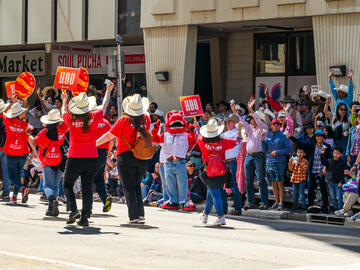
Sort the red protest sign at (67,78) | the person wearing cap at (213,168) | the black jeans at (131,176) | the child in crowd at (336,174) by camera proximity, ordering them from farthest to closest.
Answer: the red protest sign at (67,78) → the child in crowd at (336,174) → the person wearing cap at (213,168) → the black jeans at (131,176)

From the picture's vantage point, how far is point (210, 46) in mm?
25219

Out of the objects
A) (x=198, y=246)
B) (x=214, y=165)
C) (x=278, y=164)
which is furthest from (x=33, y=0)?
(x=198, y=246)

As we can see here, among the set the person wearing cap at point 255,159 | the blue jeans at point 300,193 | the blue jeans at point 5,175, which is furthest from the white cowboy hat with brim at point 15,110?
the blue jeans at point 300,193

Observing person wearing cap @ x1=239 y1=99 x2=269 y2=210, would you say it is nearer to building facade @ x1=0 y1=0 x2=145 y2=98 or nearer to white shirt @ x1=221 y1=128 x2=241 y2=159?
white shirt @ x1=221 y1=128 x2=241 y2=159

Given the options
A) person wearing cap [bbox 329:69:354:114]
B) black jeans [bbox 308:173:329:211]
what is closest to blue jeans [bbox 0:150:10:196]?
black jeans [bbox 308:173:329:211]

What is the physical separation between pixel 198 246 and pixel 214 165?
338 centimetres

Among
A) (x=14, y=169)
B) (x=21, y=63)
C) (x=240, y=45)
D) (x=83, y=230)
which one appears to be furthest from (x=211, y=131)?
(x=21, y=63)

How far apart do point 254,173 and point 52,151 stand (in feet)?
14.9

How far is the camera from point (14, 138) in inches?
697

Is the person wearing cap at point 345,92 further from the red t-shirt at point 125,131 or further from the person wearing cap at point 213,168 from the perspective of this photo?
the red t-shirt at point 125,131

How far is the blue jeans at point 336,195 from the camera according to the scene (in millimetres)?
16469

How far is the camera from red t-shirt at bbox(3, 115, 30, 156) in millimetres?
17719

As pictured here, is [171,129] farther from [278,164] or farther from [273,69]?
[273,69]

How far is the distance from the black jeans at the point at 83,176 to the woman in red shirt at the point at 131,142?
0.44 m
